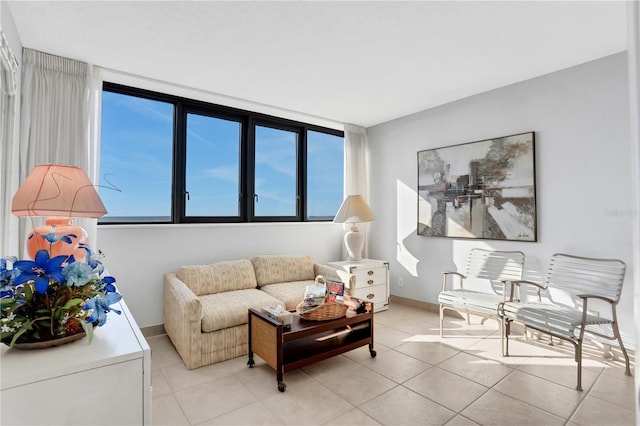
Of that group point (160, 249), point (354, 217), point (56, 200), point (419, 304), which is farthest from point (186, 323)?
point (419, 304)

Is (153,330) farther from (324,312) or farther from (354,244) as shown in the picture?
(354,244)

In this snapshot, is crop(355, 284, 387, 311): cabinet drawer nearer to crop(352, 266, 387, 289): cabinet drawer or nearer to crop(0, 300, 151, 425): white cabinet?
crop(352, 266, 387, 289): cabinet drawer

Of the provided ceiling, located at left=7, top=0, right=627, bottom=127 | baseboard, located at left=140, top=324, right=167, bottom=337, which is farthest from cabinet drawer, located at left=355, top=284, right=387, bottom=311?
ceiling, located at left=7, top=0, right=627, bottom=127

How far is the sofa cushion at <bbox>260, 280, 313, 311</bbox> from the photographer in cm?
323

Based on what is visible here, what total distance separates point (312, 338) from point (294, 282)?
1.12 meters

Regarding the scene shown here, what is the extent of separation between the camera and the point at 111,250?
3111 mm

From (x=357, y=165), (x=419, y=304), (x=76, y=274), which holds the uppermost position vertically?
(x=357, y=165)

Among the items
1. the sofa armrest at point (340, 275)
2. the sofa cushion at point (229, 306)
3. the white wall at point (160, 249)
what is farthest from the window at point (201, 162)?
the sofa cushion at point (229, 306)

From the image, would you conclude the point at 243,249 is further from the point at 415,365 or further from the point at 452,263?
the point at 452,263

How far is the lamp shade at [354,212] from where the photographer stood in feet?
13.4

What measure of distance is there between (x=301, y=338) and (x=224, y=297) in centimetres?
96

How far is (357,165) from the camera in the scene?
4852mm

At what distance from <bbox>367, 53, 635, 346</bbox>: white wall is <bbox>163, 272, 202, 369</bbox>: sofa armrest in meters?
2.77

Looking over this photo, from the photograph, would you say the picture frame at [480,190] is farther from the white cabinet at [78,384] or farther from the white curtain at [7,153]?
the white curtain at [7,153]
